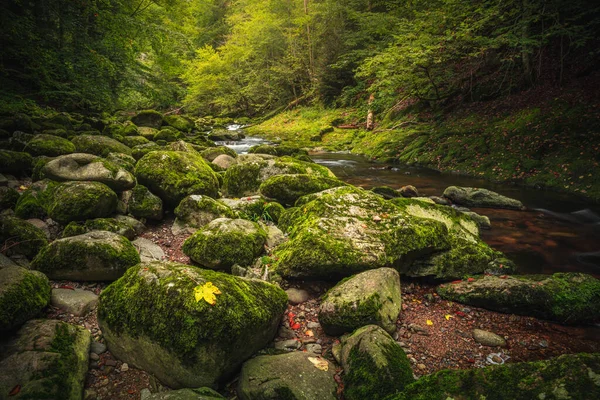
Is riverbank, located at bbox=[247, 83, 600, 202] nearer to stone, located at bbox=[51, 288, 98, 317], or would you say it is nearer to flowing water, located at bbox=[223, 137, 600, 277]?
flowing water, located at bbox=[223, 137, 600, 277]

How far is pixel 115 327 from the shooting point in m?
2.55

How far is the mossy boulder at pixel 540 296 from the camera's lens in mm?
3314

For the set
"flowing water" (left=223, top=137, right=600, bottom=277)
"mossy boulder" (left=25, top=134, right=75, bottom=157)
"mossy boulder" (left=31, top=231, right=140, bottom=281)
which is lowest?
"flowing water" (left=223, top=137, right=600, bottom=277)

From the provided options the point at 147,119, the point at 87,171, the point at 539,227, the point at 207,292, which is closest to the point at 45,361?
the point at 207,292

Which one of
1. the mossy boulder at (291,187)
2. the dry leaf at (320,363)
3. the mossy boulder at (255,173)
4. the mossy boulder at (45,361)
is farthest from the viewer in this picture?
the mossy boulder at (255,173)

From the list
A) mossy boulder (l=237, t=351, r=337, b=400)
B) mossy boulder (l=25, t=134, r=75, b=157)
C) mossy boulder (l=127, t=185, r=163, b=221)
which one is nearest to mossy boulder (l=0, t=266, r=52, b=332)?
mossy boulder (l=237, t=351, r=337, b=400)

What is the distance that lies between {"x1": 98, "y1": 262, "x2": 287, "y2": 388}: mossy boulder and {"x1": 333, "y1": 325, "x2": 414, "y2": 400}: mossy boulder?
812mm

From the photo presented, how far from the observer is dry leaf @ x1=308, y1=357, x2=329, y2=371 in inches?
101

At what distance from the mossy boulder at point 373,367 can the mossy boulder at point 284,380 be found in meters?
0.17

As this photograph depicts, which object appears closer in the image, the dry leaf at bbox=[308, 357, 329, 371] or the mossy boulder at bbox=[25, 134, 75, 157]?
the dry leaf at bbox=[308, 357, 329, 371]

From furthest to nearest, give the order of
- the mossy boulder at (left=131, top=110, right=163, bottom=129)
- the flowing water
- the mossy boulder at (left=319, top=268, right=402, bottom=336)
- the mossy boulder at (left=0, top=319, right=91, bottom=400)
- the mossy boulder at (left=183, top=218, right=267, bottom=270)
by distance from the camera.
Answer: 1. the mossy boulder at (left=131, top=110, right=163, bottom=129)
2. the flowing water
3. the mossy boulder at (left=183, top=218, right=267, bottom=270)
4. the mossy boulder at (left=319, top=268, right=402, bottom=336)
5. the mossy boulder at (left=0, top=319, right=91, bottom=400)

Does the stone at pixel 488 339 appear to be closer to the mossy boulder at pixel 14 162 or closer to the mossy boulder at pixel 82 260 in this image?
the mossy boulder at pixel 82 260

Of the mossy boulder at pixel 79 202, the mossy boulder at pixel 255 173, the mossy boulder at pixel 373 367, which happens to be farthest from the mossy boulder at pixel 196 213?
the mossy boulder at pixel 373 367

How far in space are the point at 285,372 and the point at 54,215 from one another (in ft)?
13.9
